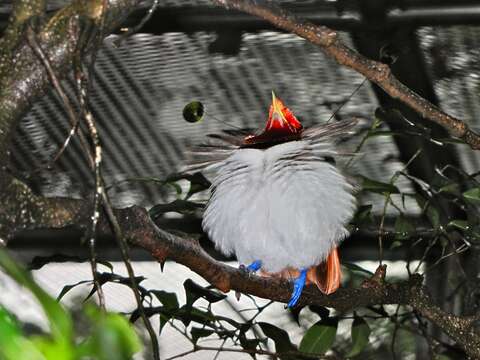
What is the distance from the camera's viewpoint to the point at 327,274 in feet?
5.30

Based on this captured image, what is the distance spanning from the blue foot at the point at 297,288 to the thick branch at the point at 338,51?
42cm

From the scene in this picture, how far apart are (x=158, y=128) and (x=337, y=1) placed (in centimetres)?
50

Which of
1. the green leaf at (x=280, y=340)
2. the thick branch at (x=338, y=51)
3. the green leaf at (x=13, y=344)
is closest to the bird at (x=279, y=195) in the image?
the green leaf at (x=280, y=340)

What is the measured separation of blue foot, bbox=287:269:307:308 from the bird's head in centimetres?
23

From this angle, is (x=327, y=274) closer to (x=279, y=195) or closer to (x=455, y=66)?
(x=279, y=195)

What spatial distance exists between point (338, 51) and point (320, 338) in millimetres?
792

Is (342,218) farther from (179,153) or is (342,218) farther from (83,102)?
(83,102)

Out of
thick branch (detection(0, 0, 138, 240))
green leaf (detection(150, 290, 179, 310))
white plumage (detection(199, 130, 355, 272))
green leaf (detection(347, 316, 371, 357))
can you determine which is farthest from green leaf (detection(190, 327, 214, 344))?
thick branch (detection(0, 0, 138, 240))

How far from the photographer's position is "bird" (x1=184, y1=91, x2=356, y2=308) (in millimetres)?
1351

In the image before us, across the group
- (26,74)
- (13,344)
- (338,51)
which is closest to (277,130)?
(338,51)

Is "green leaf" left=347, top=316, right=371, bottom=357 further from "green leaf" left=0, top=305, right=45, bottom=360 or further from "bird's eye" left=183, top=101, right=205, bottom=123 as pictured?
"green leaf" left=0, top=305, right=45, bottom=360

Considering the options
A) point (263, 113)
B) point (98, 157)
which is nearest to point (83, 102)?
point (98, 157)

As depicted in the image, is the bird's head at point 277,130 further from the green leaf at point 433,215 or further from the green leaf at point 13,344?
the green leaf at point 13,344

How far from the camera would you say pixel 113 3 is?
2.62 feet
